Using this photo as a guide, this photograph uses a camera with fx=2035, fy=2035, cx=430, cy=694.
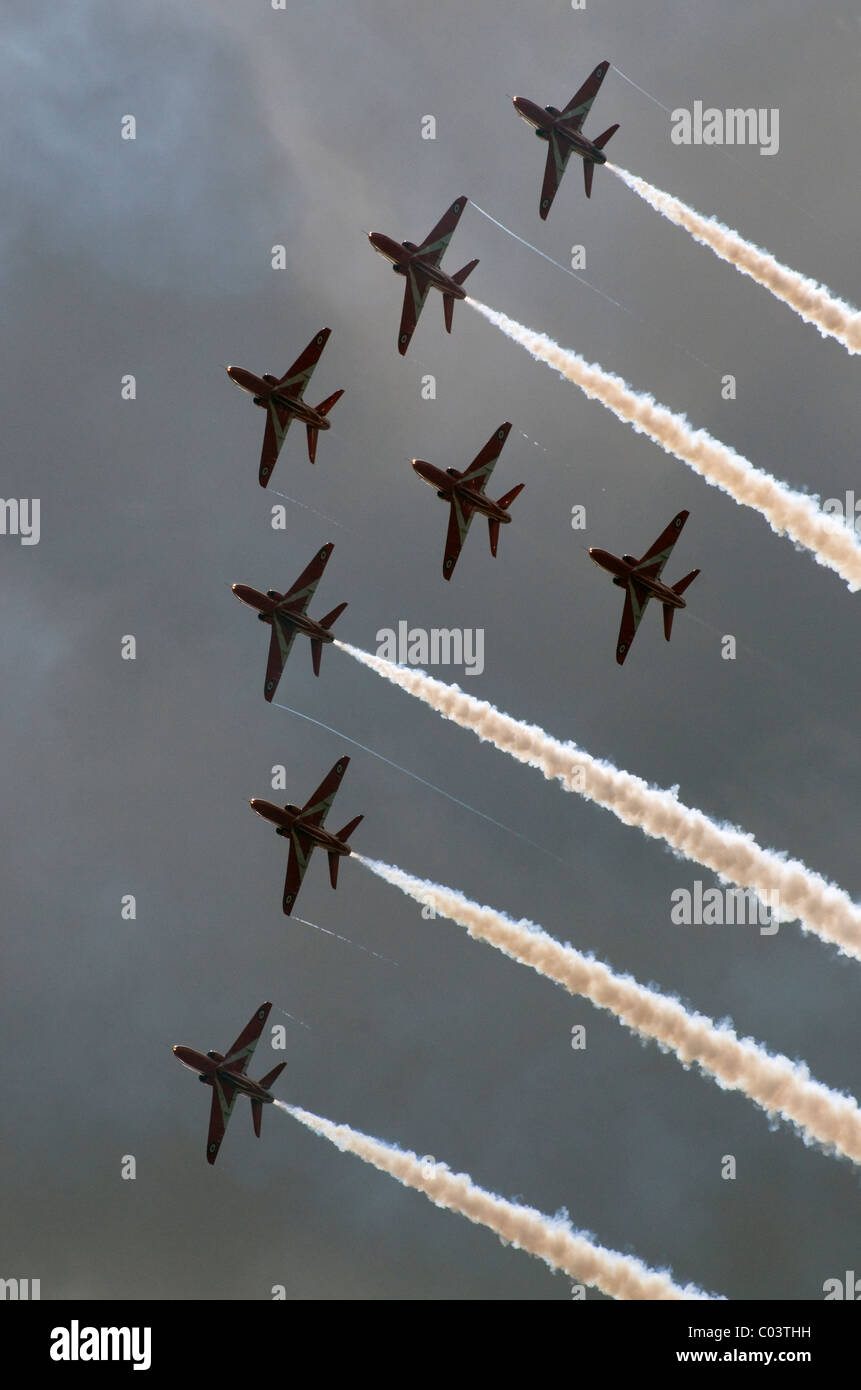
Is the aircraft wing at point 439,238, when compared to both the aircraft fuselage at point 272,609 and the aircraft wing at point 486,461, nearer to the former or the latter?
the aircraft wing at point 486,461

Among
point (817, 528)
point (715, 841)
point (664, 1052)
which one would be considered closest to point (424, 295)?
point (817, 528)

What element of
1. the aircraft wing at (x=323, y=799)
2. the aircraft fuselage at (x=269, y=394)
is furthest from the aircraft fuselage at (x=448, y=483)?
the aircraft wing at (x=323, y=799)

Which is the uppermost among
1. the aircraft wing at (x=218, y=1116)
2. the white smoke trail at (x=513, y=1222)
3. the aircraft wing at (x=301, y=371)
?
the aircraft wing at (x=301, y=371)

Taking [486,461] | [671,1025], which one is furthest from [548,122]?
[671,1025]

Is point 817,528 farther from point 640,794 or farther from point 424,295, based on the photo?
point 424,295

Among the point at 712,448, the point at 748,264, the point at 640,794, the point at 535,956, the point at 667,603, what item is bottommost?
the point at 535,956

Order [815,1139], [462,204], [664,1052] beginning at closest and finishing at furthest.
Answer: [815,1139] < [664,1052] < [462,204]

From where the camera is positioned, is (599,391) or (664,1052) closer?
(664,1052)
